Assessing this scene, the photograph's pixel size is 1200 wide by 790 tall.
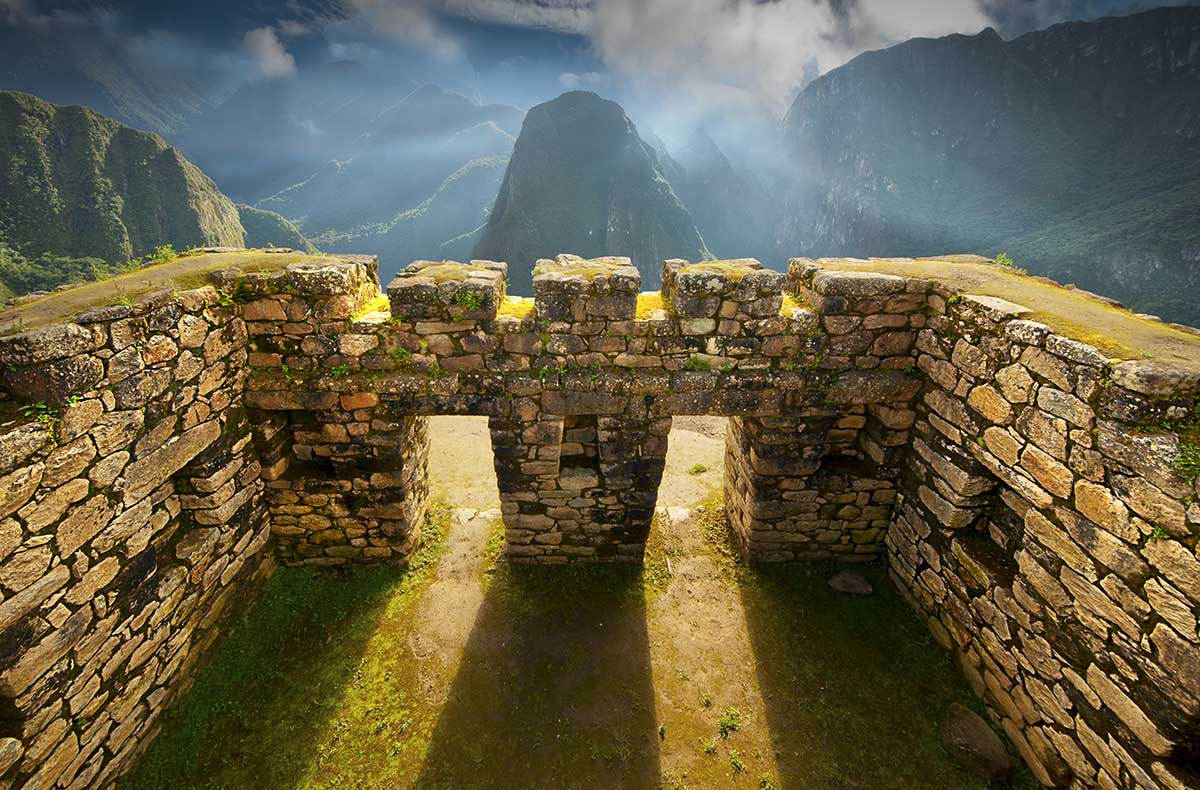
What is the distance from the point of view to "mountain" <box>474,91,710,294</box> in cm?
9212

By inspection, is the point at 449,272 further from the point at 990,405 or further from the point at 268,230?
the point at 268,230

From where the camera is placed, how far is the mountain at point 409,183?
366ft

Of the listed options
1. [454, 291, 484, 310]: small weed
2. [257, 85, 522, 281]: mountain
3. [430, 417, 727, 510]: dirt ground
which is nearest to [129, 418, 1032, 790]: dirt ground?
[430, 417, 727, 510]: dirt ground

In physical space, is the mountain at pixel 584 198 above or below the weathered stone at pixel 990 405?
above

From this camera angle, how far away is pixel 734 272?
5.38 m

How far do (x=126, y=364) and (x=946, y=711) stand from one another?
28.7ft

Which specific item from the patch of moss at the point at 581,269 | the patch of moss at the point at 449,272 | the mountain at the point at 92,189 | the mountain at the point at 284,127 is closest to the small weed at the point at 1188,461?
the patch of moss at the point at 581,269

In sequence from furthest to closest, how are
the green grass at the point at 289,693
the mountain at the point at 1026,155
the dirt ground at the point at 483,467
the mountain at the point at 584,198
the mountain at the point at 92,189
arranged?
the mountain at the point at 584,198
the mountain at the point at 1026,155
the mountain at the point at 92,189
the dirt ground at the point at 483,467
the green grass at the point at 289,693

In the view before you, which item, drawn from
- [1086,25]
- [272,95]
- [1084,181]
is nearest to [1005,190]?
[1084,181]

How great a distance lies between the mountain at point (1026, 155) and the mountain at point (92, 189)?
118 metres

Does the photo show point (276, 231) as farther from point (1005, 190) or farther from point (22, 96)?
point (1005, 190)

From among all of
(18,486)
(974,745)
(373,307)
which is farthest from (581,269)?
(974,745)

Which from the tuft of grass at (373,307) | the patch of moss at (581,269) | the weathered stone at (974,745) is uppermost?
the patch of moss at (581,269)

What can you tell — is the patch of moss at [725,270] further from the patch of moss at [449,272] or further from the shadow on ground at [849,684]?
the shadow on ground at [849,684]
